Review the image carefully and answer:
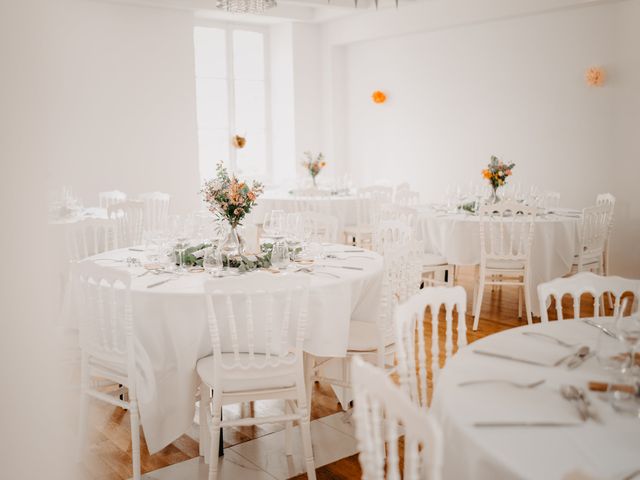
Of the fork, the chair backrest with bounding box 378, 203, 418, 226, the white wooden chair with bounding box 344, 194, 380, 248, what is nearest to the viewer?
the fork

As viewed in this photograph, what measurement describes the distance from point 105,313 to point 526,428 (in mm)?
2404

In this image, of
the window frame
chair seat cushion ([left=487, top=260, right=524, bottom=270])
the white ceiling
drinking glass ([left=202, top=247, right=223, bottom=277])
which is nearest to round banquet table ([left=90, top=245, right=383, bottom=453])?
drinking glass ([left=202, top=247, right=223, bottom=277])

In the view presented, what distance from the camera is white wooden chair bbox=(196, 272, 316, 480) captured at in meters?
2.79

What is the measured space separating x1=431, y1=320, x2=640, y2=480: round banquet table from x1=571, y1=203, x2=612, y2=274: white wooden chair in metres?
3.64

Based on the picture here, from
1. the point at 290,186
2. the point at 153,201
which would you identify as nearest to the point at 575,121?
the point at 290,186

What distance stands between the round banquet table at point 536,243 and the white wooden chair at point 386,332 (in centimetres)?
228

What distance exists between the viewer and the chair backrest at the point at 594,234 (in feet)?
18.1

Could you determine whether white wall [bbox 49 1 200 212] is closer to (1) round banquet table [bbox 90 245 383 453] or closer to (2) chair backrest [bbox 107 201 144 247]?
(2) chair backrest [bbox 107 201 144 247]

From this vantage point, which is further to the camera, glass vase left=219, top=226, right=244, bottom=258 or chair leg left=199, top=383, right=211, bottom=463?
glass vase left=219, top=226, right=244, bottom=258

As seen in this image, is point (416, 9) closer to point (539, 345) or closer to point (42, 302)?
point (539, 345)

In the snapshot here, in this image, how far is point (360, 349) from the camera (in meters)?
3.44

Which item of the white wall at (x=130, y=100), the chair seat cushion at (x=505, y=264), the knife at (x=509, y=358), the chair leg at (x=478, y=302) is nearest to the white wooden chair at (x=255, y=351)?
the knife at (x=509, y=358)

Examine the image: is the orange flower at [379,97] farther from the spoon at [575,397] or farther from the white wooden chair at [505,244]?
the spoon at [575,397]

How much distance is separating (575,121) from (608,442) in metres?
6.19
